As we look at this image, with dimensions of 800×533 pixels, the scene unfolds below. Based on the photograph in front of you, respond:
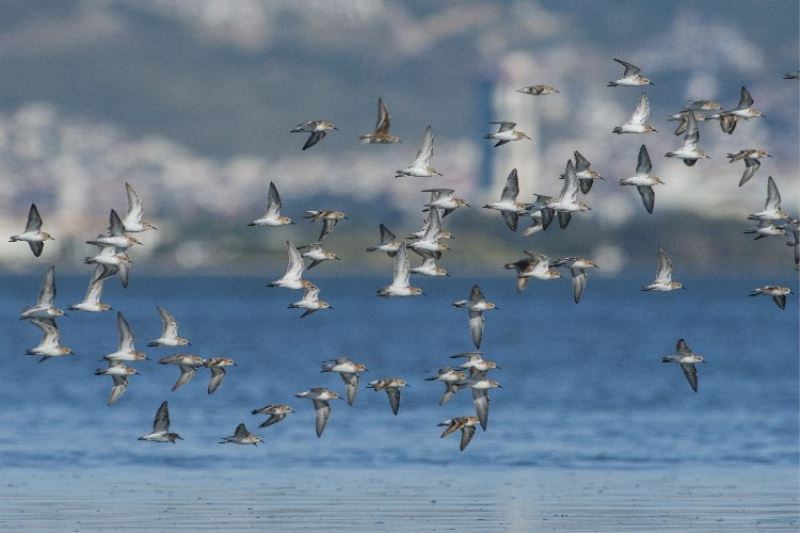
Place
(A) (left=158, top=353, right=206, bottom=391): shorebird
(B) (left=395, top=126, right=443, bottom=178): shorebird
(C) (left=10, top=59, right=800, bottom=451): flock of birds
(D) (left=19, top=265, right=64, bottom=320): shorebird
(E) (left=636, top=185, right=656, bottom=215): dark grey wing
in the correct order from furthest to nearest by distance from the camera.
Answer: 1. (E) (left=636, top=185, right=656, bottom=215): dark grey wing
2. (A) (left=158, top=353, right=206, bottom=391): shorebird
3. (B) (left=395, top=126, right=443, bottom=178): shorebird
4. (D) (left=19, top=265, right=64, bottom=320): shorebird
5. (C) (left=10, top=59, right=800, bottom=451): flock of birds

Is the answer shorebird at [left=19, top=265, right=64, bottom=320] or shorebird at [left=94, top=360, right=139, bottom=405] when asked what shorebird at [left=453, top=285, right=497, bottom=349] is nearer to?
shorebird at [left=94, top=360, right=139, bottom=405]

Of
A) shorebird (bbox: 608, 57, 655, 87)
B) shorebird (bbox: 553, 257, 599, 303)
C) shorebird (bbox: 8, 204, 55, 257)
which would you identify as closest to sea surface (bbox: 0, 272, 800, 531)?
shorebird (bbox: 553, 257, 599, 303)

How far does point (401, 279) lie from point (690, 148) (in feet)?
18.3

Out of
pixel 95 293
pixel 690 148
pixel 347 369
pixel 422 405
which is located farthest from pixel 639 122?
pixel 422 405

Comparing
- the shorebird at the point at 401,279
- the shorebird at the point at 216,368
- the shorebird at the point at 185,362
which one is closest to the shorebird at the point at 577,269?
the shorebird at the point at 401,279

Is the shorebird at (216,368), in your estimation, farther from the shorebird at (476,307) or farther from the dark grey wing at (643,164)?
the dark grey wing at (643,164)

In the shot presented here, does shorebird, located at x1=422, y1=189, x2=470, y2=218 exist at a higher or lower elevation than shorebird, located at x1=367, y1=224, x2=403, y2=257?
higher

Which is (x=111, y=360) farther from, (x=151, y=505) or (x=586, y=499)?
(x=586, y=499)

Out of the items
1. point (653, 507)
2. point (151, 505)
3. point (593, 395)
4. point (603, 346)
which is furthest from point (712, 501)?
point (603, 346)

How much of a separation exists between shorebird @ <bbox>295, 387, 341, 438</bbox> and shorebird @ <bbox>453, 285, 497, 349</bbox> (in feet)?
8.95

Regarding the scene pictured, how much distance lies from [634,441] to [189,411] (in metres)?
12.9

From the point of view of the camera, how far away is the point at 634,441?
50.8 metres

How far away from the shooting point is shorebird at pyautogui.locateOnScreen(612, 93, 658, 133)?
37531mm

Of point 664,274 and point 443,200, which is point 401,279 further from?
point 664,274
